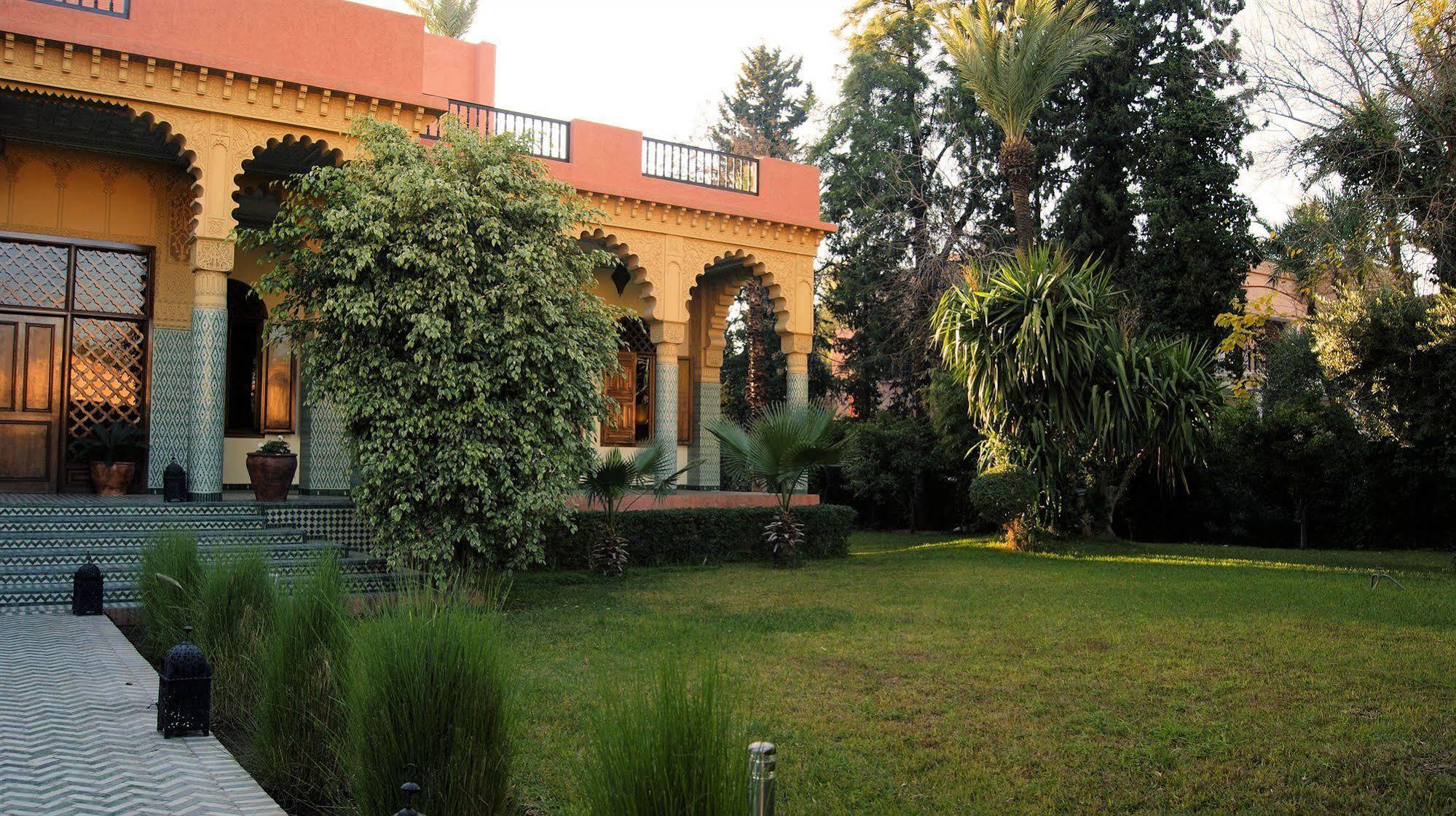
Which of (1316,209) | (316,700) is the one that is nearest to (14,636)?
Result: (316,700)

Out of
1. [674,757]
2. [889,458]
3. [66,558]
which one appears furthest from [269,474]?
[889,458]

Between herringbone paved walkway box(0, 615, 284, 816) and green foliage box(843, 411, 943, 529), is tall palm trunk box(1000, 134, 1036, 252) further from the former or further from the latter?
herringbone paved walkway box(0, 615, 284, 816)

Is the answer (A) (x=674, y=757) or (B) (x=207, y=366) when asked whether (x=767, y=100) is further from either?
(A) (x=674, y=757)

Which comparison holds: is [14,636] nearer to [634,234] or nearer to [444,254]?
[444,254]

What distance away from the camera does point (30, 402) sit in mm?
11523

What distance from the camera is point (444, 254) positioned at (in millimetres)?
8844

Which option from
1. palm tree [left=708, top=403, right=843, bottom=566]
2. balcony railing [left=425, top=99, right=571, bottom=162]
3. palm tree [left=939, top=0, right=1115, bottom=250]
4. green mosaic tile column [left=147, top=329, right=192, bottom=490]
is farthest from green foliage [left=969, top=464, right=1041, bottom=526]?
green mosaic tile column [left=147, top=329, right=192, bottom=490]

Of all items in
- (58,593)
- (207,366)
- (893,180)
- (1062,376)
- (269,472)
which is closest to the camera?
(58,593)

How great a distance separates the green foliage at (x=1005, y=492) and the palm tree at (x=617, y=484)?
180 inches

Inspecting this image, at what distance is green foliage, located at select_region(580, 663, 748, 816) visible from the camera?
249cm

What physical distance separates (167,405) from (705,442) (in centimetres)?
856

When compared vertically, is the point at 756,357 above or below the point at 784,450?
above

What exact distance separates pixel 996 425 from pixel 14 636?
1133 centimetres

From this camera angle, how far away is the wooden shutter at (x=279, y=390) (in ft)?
44.5
